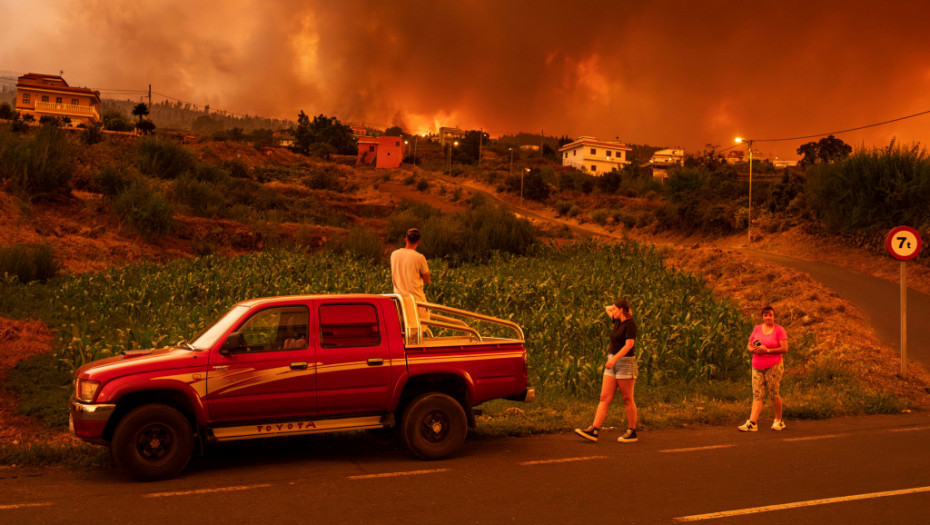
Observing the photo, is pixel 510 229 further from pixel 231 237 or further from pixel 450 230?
pixel 231 237

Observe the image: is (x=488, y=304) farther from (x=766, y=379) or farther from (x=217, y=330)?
(x=217, y=330)

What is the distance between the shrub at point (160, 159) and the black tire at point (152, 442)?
128 feet

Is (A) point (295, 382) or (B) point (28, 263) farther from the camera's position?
(B) point (28, 263)

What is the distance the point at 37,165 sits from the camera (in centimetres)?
3091

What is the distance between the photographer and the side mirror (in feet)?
24.0

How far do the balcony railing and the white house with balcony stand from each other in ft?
242

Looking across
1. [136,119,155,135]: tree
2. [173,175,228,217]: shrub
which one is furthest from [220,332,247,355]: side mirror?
[136,119,155,135]: tree

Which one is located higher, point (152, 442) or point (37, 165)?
point (37, 165)

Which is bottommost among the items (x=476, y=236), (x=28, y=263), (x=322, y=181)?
(x=28, y=263)

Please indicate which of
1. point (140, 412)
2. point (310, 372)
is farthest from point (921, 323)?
point (140, 412)

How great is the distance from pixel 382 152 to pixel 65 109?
145 feet

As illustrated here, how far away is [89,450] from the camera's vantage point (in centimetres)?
815

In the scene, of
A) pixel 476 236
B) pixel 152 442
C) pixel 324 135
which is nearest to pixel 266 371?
pixel 152 442

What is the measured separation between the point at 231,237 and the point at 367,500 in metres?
30.2
